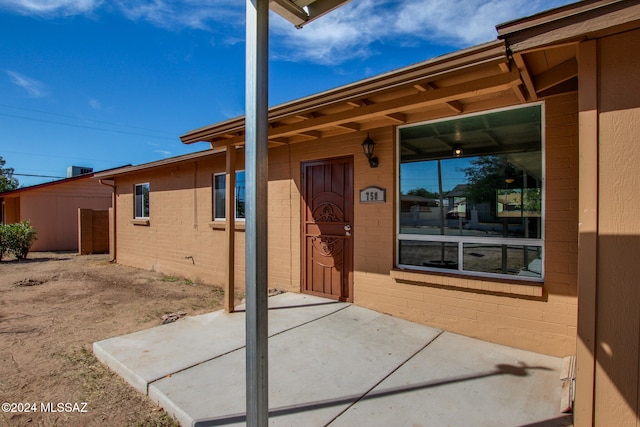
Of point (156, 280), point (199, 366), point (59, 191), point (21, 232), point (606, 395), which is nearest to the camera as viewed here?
point (606, 395)

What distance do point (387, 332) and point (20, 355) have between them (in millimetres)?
4285

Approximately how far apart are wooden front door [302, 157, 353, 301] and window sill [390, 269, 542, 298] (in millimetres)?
975

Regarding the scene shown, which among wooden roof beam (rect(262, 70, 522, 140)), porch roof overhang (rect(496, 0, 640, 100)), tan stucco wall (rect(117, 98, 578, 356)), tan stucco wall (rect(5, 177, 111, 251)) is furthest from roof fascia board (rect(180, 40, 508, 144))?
tan stucco wall (rect(5, 177, 111, 251))

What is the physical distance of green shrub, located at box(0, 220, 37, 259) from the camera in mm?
12180

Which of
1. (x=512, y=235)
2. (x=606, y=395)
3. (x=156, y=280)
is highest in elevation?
(x=512, y=235)

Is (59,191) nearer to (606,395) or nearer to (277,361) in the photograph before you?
(277,361)

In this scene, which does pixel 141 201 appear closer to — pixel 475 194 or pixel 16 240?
pixel 16 240

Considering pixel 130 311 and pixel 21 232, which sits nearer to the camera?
pixel 130 311

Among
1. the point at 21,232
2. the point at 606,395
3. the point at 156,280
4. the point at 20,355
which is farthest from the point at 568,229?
the point at 21,232

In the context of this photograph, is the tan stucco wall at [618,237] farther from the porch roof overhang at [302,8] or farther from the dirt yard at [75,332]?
the dirt yard at [75,332]

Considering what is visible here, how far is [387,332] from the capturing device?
12.9 ft

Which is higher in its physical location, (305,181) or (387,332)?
(305,181)

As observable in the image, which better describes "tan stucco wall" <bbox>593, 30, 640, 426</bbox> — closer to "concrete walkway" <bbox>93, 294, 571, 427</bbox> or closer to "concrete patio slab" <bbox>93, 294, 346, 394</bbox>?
"concrete walkway" <bbox>93, 294, 571, 427</bbox>

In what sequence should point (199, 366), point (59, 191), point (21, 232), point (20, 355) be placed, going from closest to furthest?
point (199, 366)
point (20, 355)
point (21, 232)
point (59, 191)
